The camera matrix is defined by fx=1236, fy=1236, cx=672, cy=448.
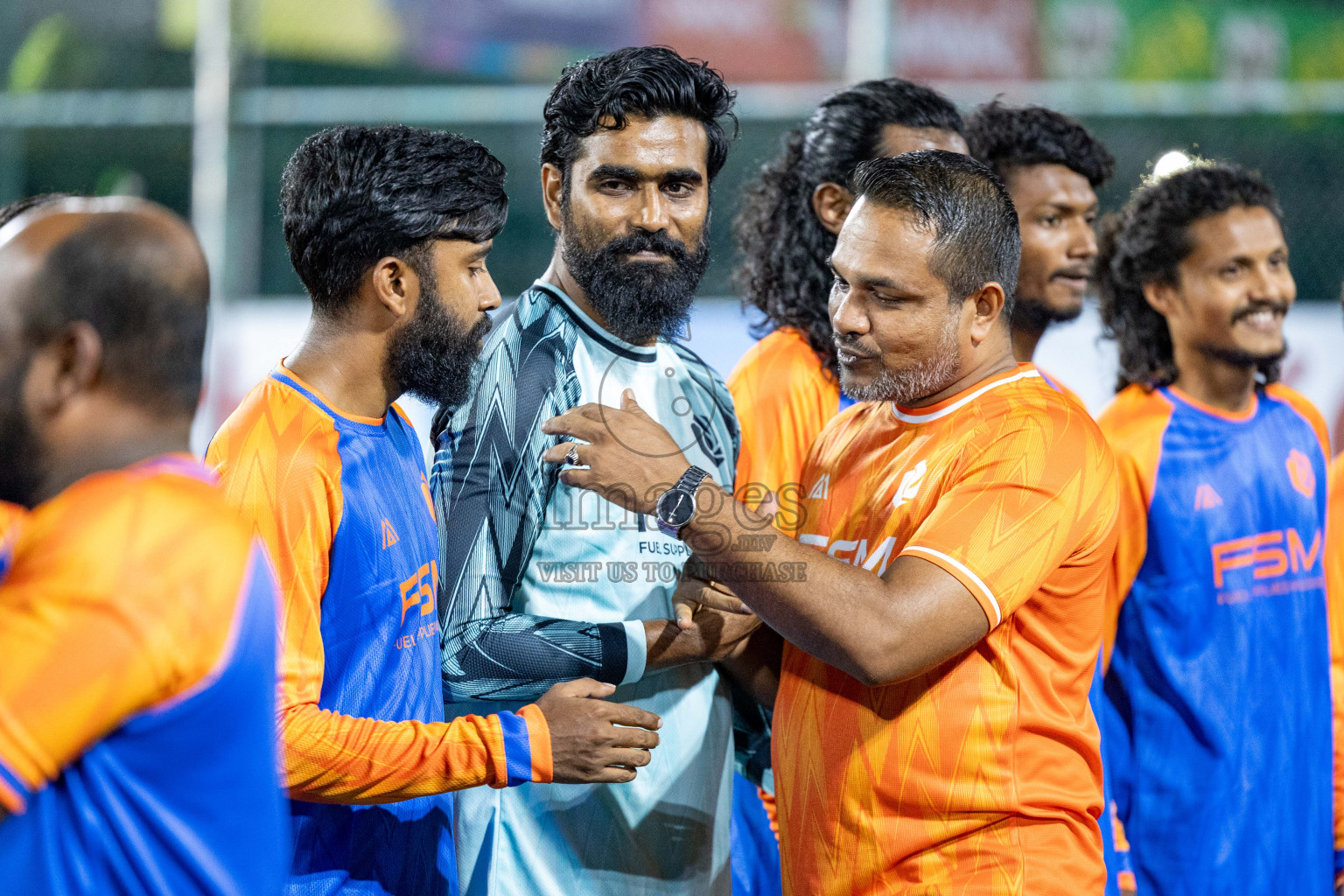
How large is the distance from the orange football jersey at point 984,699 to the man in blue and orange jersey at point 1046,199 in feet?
4.74

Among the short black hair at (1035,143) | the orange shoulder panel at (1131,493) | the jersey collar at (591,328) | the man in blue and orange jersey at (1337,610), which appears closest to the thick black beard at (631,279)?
the jersey collar at (591,328)

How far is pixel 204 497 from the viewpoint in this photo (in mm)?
1240

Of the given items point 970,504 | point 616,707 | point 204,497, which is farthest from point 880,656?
point 204,497

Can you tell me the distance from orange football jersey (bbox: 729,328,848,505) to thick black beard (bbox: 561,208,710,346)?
386mm

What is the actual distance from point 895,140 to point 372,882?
2306 mm

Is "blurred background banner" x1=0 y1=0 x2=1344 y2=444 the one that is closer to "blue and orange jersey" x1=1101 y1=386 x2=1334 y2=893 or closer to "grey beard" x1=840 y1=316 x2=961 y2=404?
"blue and orange jersey" x1=1101 y1=386 x2=1334 y2=893

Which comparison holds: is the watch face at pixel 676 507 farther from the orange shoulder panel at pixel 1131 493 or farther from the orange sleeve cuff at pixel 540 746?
the orange shoulder panel at pixel 1131 493

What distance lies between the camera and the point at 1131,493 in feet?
10.4

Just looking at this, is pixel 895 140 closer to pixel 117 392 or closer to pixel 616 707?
pixel 616 707

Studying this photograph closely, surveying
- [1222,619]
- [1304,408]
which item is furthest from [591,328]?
[1304,408]

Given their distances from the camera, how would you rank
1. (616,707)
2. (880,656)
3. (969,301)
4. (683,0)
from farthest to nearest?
(683,0)
(969,301)
(616,707)
(880,656)

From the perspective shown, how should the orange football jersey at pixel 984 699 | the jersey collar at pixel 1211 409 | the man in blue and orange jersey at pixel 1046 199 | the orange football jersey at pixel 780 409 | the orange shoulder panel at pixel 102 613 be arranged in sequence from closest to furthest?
the orange shoulder panel at pixel 102 613 → the orange football jersey at pixel 984 699 → the orange football jersey at pixel 780 409 → the jersey collar at pixel 1211 409 → the man in blue and orange jersey at pixel 1046 199

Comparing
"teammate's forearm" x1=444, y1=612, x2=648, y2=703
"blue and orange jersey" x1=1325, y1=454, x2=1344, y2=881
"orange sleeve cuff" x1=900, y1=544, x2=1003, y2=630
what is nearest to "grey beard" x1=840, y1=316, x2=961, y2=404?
"orange sleeve cuff" x1=900, y1=544, x2=1003, y2=630

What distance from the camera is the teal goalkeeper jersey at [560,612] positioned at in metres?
2.35
